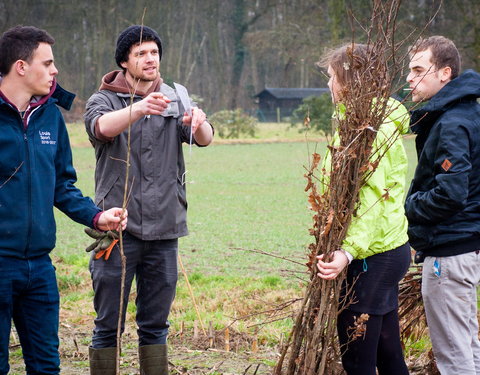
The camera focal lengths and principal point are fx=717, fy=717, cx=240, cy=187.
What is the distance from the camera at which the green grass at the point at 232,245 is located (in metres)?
5.98

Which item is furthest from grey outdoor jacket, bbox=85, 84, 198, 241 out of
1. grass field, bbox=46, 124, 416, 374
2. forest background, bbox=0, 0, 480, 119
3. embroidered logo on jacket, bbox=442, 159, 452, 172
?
forest background, bbox=0, 0, 480, 119

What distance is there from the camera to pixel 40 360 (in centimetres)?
317

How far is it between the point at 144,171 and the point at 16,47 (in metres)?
0.91

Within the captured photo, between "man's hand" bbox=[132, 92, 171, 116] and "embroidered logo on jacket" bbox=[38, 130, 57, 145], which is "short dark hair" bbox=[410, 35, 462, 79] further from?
"embroidered logo on jacket" bbox=[38, 130, 57, 145]

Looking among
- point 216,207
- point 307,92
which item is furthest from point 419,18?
point 307,92

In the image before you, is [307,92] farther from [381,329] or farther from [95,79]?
[381,329]

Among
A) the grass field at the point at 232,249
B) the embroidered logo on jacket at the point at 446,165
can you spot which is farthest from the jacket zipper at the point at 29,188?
the embroidered logo on jacket at the point at 446,165

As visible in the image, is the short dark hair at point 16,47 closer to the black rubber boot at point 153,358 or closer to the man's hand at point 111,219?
the man's hand at point 111,219

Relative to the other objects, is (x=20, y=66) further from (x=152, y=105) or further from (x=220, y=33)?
(x=220, y=33)

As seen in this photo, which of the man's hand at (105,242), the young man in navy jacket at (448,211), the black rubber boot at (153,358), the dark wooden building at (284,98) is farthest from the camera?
the dark wooden building at (284,98)

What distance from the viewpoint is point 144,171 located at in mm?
3709

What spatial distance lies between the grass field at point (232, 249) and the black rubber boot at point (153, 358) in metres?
0.69

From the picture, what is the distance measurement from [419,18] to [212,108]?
2434 cm

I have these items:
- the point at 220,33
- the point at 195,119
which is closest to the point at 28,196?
the point at 195,119
